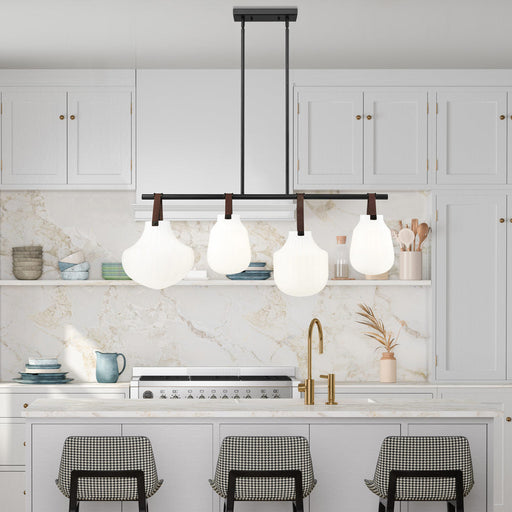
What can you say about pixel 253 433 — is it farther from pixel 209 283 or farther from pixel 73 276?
pixel 73 276

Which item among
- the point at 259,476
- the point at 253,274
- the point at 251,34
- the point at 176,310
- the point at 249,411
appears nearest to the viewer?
the point at 259,476

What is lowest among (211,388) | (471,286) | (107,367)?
(211,388)

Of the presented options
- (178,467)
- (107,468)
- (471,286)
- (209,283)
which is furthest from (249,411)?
(471,286)

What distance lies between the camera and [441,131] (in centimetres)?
469

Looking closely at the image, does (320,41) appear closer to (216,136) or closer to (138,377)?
(216,136)

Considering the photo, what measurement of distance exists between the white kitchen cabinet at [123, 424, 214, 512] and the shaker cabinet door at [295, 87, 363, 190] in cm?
203

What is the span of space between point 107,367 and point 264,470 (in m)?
2.03

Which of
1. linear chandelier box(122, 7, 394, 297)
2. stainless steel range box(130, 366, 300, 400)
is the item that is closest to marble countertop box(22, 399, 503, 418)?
linear chandelier box(122, 7, 394, 297)

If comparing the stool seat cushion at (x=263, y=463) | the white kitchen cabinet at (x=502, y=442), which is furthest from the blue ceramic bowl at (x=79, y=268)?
the white kitchen cabinet at (x=502, y=442)

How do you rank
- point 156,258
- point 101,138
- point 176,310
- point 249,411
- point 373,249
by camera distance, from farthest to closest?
point 176,310 → point 101,138 → point 249,411 → point 373,249 → point 156,258

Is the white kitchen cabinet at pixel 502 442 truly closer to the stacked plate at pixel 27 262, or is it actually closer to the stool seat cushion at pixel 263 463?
the stool seat cushion at pixel 263 463

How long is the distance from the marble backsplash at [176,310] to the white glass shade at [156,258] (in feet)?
7.91

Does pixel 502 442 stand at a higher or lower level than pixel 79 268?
lower

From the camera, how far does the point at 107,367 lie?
4.70 metres
